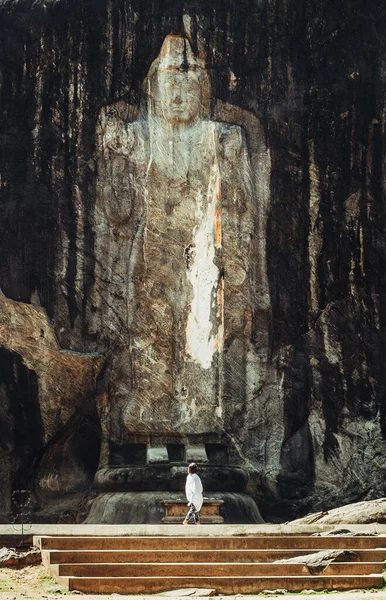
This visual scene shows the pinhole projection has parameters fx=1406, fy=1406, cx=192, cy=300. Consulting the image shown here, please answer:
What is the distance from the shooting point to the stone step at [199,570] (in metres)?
14.8

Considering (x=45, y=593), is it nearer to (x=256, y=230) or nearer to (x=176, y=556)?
(x=176, y=556)

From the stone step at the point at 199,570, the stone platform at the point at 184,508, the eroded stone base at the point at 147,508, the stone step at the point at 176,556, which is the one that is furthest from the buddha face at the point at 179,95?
the stone step at the point at 199,570

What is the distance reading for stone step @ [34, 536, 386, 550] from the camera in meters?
15.9

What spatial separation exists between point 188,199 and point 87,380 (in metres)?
3.47

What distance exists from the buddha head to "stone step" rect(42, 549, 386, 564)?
10.0 metres

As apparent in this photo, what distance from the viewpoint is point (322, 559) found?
49.6 ft

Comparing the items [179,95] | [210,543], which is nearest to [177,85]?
[179,95]

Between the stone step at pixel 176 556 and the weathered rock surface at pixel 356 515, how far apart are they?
216 centimetres

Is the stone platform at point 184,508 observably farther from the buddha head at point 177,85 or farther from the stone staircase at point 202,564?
the buddha head at point 177,85

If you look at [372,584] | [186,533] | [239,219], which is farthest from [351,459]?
[372,584]

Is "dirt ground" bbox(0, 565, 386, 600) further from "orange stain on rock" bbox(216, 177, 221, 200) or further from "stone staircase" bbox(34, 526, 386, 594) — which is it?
"orange stain on rock" bbox(216, 177, 221, 200)

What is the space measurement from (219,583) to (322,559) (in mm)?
1277

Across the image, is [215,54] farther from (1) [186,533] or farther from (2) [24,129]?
(1) [186,533]

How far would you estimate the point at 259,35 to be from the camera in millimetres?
23969
